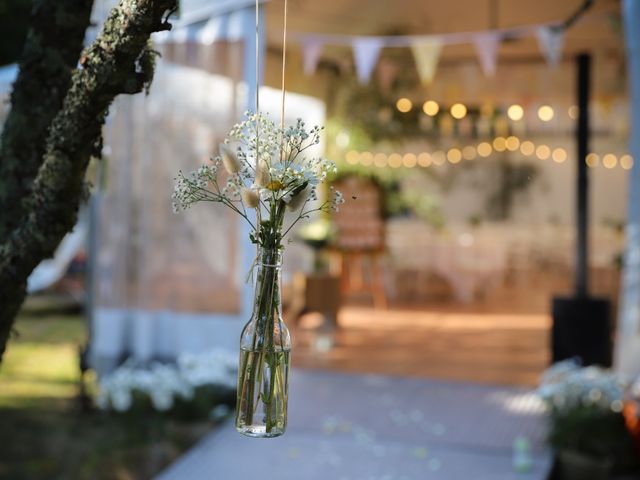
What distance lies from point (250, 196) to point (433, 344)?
231 inches

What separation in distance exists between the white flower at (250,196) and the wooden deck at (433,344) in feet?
14.6

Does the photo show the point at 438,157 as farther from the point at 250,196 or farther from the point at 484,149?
the point at 250,196

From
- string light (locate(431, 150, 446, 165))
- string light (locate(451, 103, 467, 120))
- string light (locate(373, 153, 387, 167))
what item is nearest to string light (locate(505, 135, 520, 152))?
string light (locate(431, 150, 446, 165))

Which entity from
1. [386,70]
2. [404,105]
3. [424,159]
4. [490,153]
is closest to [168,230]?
[386,70]

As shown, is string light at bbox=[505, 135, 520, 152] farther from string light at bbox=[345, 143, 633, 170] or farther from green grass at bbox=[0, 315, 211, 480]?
green grass at bbox=[0, 315, 211, 480]

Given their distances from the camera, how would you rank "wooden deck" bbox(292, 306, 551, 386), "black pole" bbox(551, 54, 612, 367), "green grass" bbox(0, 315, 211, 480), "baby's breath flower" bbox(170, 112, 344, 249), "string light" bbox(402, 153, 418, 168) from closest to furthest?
"baby's breath flower" bbox(170, 112, 344, 249) → "green grass" bbox(0, 315, 211, 480) → "black pole" bbox(551, 54, 612, 367) → "wooden deck" bbox(292, 306, 551, 386) → "string light" bbox(402, 153, 418, 168)

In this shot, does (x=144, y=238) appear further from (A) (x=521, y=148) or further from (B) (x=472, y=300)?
(A) (x=521, y=148)

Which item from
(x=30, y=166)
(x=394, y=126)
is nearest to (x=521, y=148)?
(x=394, y=126)

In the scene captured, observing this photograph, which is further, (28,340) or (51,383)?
(28,340)

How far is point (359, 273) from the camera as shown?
33.4 ft

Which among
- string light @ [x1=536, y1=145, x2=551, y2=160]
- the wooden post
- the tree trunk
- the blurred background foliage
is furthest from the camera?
string light @ [x1=536, y1=145, x2=551, y2=160]

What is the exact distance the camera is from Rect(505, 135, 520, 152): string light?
12250mm

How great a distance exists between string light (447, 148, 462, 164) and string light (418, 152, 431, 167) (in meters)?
0.29

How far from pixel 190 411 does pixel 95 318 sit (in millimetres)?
1323
